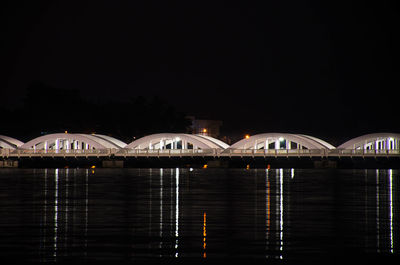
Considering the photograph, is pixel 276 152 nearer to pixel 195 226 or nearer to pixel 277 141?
pixel 277 141

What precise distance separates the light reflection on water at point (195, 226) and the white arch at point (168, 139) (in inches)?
2139

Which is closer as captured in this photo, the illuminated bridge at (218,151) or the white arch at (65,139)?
the illuminated bridge at (218,151)

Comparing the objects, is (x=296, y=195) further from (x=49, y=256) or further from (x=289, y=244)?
(x=49, y=256)

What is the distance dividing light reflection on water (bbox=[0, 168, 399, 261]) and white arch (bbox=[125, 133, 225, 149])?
178ft

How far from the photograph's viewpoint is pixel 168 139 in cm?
9538

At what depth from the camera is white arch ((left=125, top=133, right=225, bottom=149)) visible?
89.8m

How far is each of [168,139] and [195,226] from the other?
243 ft

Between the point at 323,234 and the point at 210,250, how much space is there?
425cm

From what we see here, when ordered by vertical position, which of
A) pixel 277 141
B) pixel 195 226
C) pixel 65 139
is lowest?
pixel 195 226

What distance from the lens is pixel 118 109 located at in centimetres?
12794

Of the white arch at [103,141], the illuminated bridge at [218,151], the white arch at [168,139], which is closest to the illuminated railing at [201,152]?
the illuminated bridge at [218,151]

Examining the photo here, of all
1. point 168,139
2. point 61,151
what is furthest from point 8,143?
point 168,139

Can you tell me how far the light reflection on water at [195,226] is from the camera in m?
16.7

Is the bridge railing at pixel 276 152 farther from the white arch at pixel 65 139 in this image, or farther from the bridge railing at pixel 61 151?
the white arch at pixel 65 139
